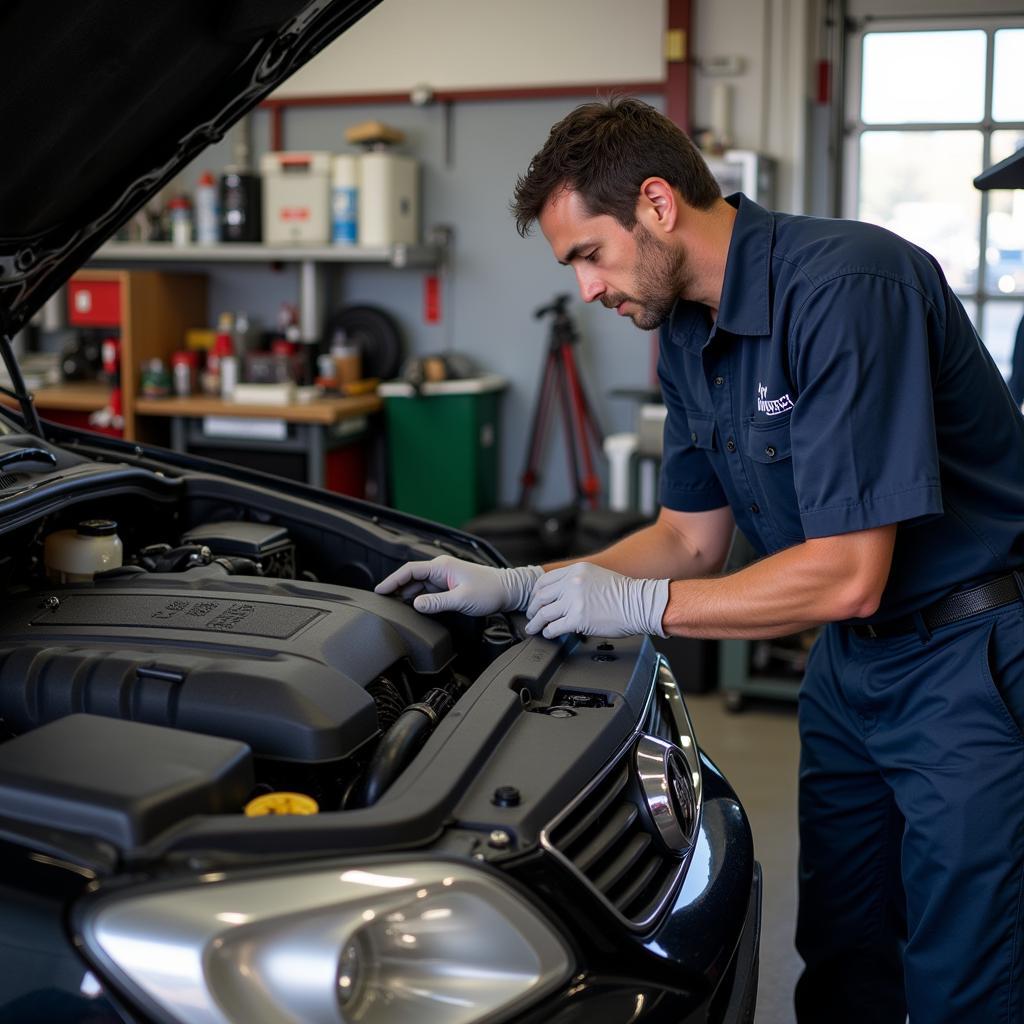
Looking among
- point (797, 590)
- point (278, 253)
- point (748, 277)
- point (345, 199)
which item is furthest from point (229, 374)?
point (797, 590)

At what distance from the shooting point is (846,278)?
4.35ft

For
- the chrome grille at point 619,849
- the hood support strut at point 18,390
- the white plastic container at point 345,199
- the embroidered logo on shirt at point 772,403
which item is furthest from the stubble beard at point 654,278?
the white plastic container at point 345,199

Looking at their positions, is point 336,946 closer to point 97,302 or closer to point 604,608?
point 604,608

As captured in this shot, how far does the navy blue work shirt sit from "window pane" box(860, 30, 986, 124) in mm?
3684

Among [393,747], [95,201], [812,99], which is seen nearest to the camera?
[393,747]

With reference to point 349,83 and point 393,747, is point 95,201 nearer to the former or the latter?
point 393,747

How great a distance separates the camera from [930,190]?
16.2 ft

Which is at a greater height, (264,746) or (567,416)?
(567,416)

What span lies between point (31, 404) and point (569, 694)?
102 cm

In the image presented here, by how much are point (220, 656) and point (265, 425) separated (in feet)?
10.5

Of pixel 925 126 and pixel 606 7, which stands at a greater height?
pixel 606 7

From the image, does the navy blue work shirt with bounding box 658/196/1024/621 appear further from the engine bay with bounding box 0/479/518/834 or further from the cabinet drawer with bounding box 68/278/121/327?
the cabinet drawer with bounding box 68/278/121/327

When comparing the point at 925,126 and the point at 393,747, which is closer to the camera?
the point at 393,747

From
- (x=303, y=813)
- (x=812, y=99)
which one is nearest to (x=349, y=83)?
(x=812, y=99)
